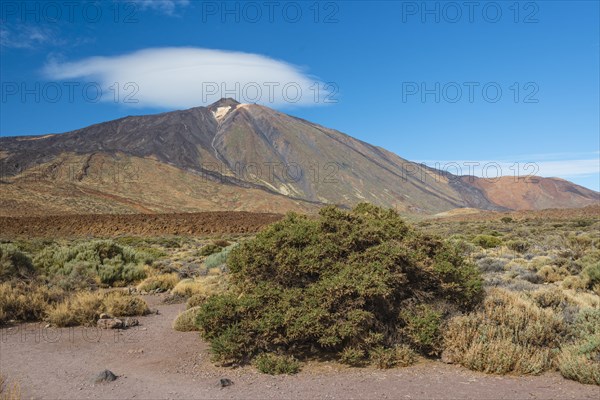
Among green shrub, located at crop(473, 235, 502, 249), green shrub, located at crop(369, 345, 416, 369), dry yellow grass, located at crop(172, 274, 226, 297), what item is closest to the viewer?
green shrub, located at crop(369, 345, 416, 369)

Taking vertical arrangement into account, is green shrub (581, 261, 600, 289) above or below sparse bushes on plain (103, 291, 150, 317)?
above

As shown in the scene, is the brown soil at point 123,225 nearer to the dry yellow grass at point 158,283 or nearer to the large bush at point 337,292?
the dry yellow grass at point 158,283

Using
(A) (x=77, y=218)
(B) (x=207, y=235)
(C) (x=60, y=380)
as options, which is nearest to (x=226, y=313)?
(C) (x=60, y=380)

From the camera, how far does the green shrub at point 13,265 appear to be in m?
12.3

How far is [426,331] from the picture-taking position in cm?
702

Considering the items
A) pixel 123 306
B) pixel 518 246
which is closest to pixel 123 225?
pixel 518 246

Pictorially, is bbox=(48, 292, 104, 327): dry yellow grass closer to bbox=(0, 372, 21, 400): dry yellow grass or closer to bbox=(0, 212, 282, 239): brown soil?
bbox=(0, 372, 21, 400): dry yellow grass

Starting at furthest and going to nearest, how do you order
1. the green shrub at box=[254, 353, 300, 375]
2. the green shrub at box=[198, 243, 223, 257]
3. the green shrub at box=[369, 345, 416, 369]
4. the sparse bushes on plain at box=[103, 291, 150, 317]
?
the green shrub at box=[198, 243, 223, 257], the sparse bushes on plain at box=[103, 291, 150, 317], the green shrub at box=[369, 345, 416, 369], the green shrub at box=[254, 353, 300, 375]

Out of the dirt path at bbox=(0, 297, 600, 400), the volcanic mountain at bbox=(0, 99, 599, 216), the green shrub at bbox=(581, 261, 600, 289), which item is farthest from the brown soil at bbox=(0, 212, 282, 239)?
the dirt path at bbox=(0, 297, 600, 400)

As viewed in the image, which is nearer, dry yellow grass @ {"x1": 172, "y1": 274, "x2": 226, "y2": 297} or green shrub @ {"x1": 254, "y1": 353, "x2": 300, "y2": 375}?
green shrub @ {"x1": 254, "y1": 353, "x2": 300, "y2": 375}

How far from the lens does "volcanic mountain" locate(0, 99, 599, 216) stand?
250 feet

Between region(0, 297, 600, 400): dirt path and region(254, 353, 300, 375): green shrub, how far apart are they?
12 cm

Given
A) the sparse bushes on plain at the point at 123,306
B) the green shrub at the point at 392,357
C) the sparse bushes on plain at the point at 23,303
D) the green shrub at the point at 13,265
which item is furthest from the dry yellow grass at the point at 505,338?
the green shrub at the point at 13,265

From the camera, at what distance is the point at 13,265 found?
12938mm
